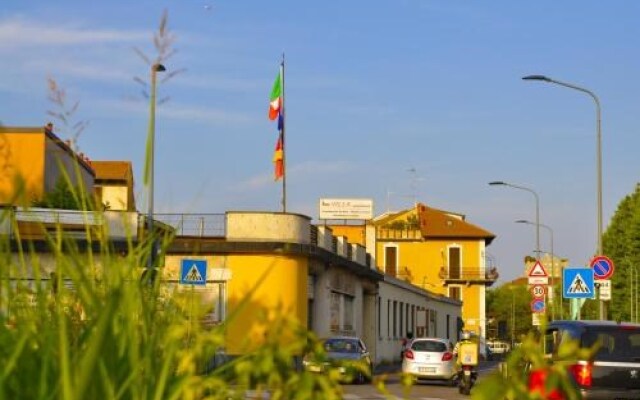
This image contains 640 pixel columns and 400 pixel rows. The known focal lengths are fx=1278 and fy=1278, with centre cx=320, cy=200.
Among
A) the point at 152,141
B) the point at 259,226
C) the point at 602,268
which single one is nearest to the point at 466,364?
the point at 602,268

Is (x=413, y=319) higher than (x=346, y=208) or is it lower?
lower

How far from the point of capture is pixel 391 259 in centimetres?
11569

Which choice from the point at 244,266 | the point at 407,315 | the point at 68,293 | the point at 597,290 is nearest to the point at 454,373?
the point at 597,290

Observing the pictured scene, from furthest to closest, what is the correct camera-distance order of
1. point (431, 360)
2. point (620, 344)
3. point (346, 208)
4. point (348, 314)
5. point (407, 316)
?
point (407, 316) → point (346, 208) → point (348, 314) → point (431, 360) → point (620, 344)

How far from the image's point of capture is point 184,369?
3645 mm

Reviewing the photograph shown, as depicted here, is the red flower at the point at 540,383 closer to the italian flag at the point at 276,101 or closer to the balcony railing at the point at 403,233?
the italian flag at the point at 276,101

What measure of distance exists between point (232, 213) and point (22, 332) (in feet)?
143

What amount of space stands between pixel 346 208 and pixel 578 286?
3674cm

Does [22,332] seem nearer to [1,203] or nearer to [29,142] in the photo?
[1,203]

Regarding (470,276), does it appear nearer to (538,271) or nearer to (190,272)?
A: (538,271)

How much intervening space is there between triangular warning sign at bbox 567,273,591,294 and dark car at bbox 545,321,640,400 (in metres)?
17.5

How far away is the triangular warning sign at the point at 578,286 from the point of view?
3538 cm

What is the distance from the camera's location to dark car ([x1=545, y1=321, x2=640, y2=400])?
17.5 metres

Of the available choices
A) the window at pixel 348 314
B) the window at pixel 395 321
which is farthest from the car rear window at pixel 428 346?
the window at pixel 395 321
